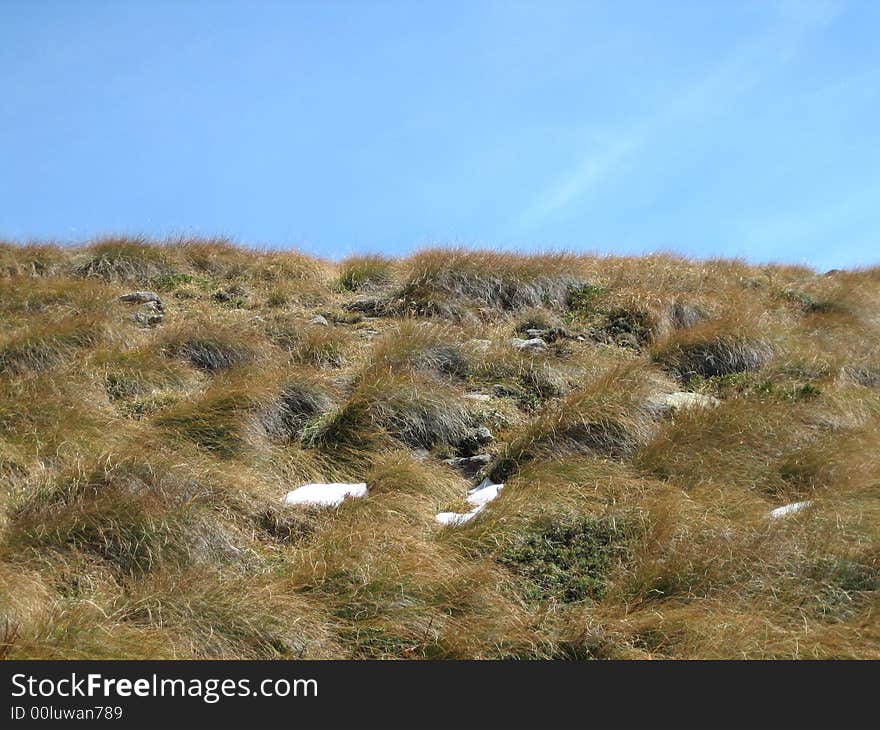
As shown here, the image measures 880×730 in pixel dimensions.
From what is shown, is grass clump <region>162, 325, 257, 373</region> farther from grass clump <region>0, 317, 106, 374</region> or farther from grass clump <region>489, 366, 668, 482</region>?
grass clump <region>489, 366, 668, 482</region>

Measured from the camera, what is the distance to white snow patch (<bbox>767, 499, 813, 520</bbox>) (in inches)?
290

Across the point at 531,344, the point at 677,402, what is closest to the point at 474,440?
the point at 677,402

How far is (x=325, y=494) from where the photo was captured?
27.0ft

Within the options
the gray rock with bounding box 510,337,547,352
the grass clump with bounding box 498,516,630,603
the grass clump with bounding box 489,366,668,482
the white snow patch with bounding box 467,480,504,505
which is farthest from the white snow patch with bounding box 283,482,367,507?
the gray rock with bounding box 510,337,547,352

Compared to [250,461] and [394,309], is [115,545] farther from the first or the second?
[394,309]

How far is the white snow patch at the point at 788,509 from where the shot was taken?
24.1ft

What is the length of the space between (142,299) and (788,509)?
9127 mm

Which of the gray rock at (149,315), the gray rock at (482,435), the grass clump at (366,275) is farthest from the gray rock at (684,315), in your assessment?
the gray rock at (149,315)

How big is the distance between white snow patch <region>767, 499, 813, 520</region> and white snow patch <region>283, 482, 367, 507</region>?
3413mm

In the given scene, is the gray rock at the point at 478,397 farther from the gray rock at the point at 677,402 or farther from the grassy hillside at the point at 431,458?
the gray rock at the point at 677,402

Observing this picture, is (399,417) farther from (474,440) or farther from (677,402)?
(677,402)

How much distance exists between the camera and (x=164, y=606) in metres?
5.92

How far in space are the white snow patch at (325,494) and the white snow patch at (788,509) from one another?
341cm
